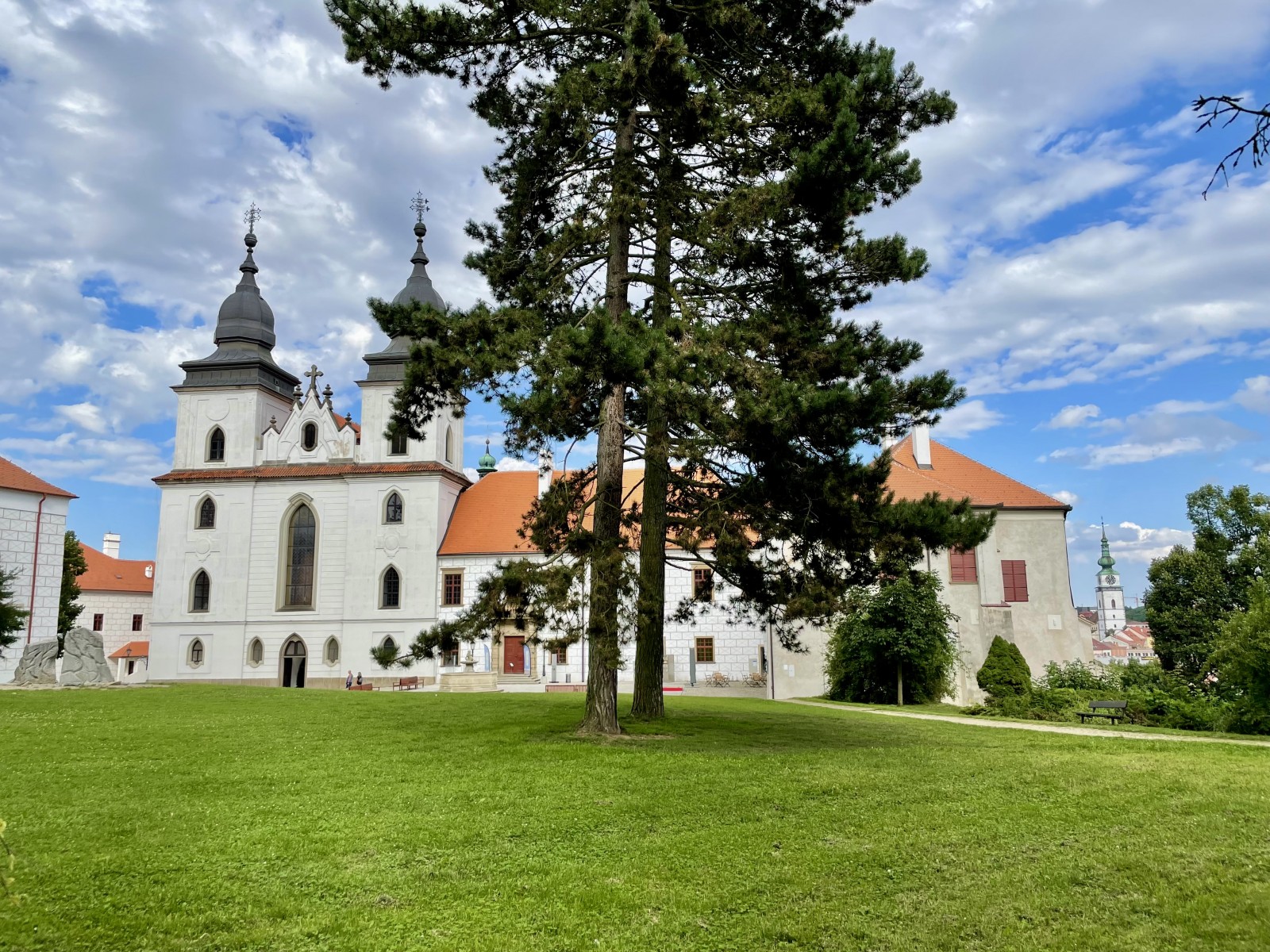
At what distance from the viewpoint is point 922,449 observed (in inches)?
1367

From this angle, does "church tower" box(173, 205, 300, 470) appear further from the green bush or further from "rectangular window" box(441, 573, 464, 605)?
the green bush

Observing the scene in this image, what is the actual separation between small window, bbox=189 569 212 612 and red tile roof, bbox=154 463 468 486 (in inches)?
175

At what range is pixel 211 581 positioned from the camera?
4100 centimetres

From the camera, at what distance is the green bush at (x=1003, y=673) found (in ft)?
83.0

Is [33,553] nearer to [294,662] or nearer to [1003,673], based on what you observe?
[294,662]

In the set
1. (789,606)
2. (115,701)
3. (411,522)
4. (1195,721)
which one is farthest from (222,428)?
(1195,721)

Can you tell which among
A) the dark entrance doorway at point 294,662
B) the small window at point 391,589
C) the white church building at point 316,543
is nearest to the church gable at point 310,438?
the white church building at point 316,543

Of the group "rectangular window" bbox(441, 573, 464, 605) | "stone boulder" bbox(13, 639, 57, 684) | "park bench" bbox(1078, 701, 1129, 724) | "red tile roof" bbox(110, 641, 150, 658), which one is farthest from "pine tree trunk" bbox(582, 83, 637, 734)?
"red tile roof" bbox(110, 641, 150, 658)

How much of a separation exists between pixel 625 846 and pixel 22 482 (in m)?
39.4

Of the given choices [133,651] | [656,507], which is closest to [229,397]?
[133,651]

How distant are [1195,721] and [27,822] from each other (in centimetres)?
1961

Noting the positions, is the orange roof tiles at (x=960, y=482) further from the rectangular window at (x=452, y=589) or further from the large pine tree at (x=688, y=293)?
the rectangular window at (x=452, y=589)

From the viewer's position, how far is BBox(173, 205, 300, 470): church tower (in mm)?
42000

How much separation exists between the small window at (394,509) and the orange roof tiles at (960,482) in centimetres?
2195
